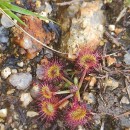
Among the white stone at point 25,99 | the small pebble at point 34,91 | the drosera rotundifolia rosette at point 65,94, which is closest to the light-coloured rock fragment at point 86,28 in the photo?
the drosera rotundifolia rosette at point 65,94

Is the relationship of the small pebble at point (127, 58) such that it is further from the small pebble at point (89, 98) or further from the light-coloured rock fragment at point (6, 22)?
the light-coloured rock fragment at point (6, 22)

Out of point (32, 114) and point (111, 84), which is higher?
point (111, 84)

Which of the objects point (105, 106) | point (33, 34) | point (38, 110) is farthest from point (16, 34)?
point (105, 106)

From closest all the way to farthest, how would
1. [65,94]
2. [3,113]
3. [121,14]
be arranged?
[3,113], [65,94], [121,14]

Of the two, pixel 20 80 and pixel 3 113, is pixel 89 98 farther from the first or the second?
pixel 3 113

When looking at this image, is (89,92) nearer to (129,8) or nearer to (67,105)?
(67,105)

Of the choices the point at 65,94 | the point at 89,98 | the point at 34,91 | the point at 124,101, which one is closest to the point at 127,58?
the point at 124,101

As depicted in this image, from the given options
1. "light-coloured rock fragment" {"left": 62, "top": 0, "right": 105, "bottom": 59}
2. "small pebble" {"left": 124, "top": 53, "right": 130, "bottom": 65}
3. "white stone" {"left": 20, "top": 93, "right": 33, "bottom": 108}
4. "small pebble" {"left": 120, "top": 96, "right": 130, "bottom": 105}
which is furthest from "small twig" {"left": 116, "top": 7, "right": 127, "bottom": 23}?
"white stone" {"left": 20, "top": 93, "right": 33, "bottom": 108}
